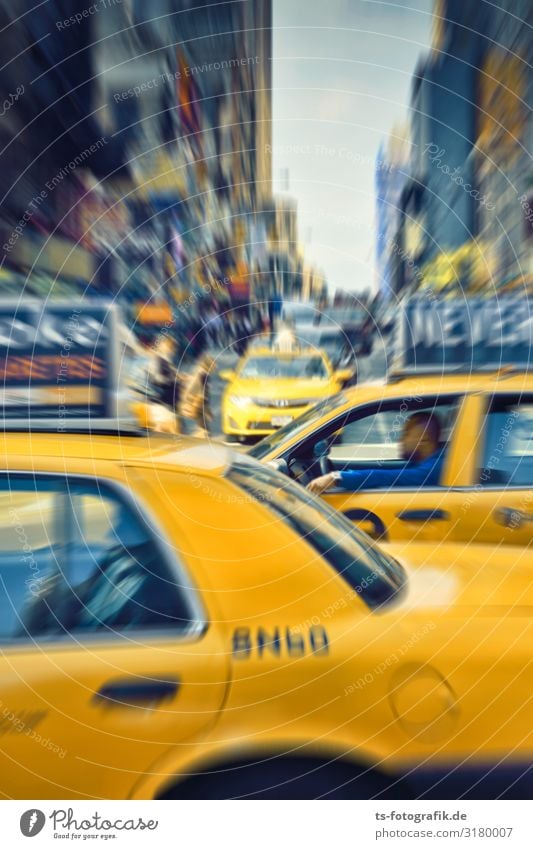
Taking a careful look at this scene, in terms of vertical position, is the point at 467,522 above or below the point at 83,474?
above

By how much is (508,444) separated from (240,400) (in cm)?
465

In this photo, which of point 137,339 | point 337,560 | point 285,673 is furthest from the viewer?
point 137,339

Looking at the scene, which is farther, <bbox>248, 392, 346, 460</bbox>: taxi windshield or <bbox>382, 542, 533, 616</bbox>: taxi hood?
<bbox>248, 392, 346, 460</bbox>: taxi windshield

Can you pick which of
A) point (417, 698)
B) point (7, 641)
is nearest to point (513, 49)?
point (417, 698)

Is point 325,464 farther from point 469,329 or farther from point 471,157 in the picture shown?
point 469,329

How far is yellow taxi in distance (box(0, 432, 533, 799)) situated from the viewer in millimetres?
1593

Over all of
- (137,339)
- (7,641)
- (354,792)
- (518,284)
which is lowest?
(354,792)

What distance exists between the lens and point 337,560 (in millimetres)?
1902

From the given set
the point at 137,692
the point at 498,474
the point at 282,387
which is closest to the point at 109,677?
the point at 137,692

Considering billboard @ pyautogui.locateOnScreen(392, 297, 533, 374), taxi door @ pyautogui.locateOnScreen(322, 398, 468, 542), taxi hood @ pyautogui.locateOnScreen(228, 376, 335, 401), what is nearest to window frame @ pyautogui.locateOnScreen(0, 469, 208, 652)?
taxi door @ pyautogui.locateOnScreen(322, 398, 468, 542)

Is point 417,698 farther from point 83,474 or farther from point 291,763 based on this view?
point 83,474

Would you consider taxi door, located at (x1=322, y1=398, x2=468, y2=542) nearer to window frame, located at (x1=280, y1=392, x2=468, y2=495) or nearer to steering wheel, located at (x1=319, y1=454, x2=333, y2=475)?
window frame, located at (x1=280, y1=392, x2=468, y2=495)

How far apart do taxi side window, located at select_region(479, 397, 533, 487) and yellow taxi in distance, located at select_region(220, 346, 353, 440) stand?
13.2 ft

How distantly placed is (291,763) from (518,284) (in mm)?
6373
